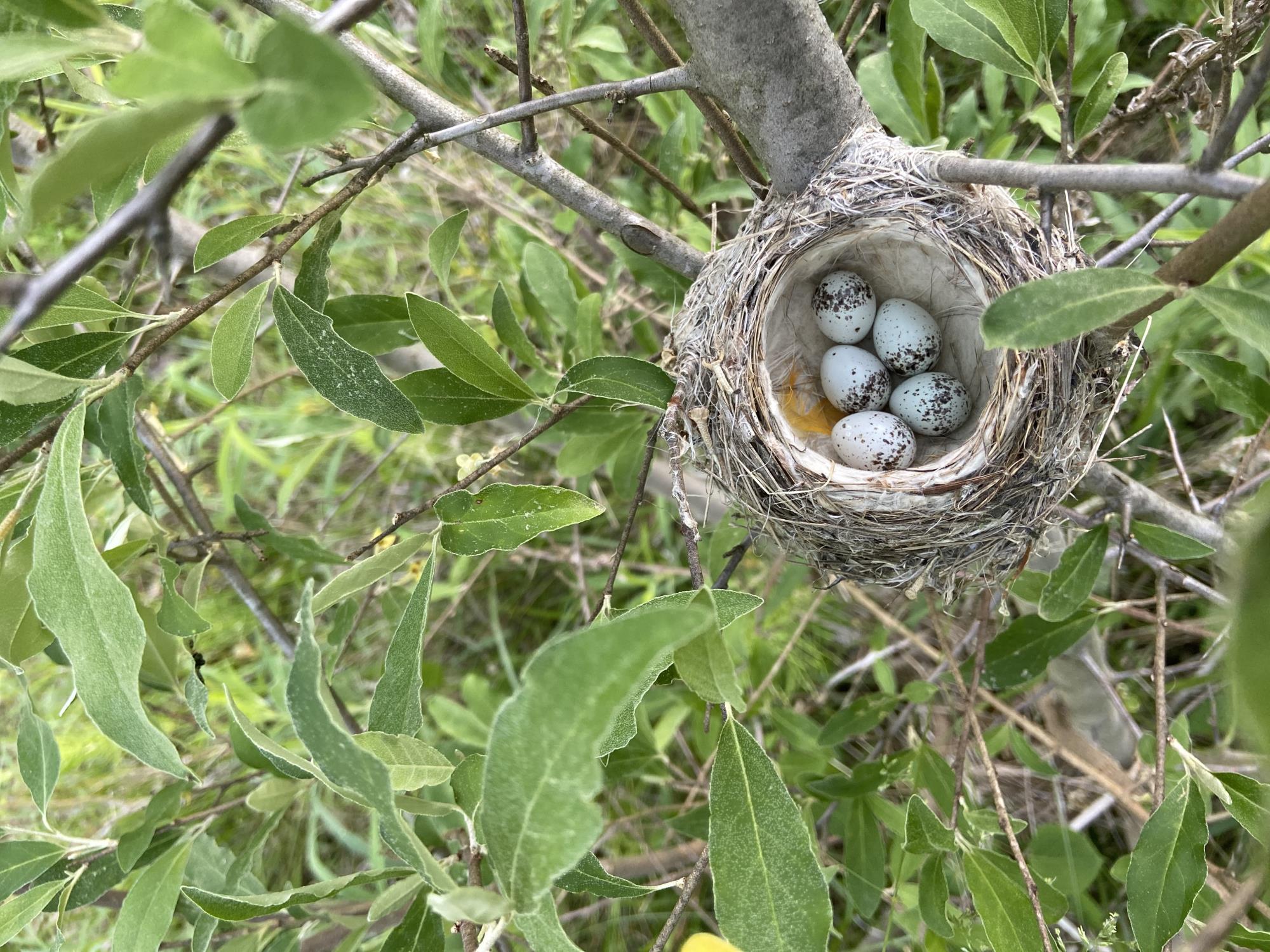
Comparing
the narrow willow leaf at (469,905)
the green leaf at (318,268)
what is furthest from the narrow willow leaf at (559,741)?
the green leaf at (318,268)

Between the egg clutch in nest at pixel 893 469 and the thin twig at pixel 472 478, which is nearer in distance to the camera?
the thin twig at pixel 472 478

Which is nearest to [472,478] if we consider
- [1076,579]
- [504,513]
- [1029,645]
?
[504,513]

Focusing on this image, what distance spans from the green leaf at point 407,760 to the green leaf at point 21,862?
2.13 ft

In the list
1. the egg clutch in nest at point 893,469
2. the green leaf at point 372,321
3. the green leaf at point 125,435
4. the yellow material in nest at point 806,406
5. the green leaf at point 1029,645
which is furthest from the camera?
the yellow material in nest at point 806,406

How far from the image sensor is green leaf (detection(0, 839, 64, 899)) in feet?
3.51

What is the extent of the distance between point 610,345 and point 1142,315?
1.48 meters

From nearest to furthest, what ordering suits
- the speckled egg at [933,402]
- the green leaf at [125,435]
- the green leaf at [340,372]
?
the green leaf at [340,372]
the green leaf at [125,435]
the speckled egg at [933,402]

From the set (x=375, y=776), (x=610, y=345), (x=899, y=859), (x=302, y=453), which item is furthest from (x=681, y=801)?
(x=375, y=776)

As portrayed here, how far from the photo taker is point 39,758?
1.11 meters

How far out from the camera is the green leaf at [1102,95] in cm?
95

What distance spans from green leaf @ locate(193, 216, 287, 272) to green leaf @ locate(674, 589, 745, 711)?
582mm

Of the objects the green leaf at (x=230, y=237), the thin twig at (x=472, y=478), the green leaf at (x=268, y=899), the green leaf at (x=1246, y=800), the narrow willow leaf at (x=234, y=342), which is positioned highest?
the green leaf at (x=230, y=237)

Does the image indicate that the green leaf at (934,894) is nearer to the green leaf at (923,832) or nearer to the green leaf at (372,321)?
the green leaf at (923,832)

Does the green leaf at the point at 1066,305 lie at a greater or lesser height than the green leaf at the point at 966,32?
lesser
